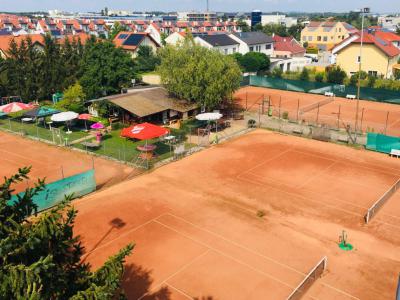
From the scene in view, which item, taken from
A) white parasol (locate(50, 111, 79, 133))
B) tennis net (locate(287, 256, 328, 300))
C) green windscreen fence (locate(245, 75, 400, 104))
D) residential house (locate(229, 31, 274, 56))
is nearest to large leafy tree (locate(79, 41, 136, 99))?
white parasol (locate(50, 111, 79, 133))

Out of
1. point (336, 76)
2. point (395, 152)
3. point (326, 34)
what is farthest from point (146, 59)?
point (326, 34)

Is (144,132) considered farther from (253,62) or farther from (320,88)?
(253,62)

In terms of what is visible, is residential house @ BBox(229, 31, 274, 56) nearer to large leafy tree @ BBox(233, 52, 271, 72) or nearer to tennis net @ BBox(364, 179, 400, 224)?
large leafy tree @ BBox(233, 52, 271, 72)

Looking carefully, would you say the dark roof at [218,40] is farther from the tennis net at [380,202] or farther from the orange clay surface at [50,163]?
the tennis net at [380,202]

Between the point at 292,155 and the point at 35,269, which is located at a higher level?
the point at 35,269

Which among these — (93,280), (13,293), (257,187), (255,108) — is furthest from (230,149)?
(13,293)

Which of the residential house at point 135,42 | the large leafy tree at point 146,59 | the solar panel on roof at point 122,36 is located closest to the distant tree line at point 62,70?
the large leafy tree at point 146,59

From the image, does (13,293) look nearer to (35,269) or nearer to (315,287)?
(35,269)
